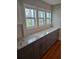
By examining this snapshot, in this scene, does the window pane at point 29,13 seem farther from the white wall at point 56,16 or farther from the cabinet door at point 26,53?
the white wall at point 56,16

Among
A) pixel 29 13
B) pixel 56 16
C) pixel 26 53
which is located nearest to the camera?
pixel 26 53

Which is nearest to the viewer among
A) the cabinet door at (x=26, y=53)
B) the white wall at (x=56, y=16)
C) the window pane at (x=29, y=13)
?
the cabinet door at (x=26, y=53)

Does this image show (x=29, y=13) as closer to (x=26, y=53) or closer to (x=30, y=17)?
(x=30, y=17)

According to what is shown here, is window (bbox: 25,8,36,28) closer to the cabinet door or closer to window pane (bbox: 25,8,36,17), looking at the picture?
window pane (bbox: 25,8,36,17)

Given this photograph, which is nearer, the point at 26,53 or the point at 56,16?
the point at 26,53

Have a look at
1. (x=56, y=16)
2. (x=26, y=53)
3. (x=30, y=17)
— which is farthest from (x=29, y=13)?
(x=56, y=16)

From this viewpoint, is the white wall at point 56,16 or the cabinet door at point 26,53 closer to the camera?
the cabinet door at point 26,53

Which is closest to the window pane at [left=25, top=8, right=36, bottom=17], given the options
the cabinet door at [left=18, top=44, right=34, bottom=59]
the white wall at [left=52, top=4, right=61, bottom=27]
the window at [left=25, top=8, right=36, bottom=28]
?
the window at [left=25, top=8, right=36, bottom=28]

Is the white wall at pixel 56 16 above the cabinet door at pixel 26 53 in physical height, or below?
above

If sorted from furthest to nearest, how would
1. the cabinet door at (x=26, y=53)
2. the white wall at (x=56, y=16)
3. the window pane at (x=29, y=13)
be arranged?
the white wall at (x=56, y=16)
the window pane at (x=29, y=13)
the cabinet door at (x=26, y=53)

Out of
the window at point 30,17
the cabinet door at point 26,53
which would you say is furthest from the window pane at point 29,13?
the cabinet door at point 26,53
